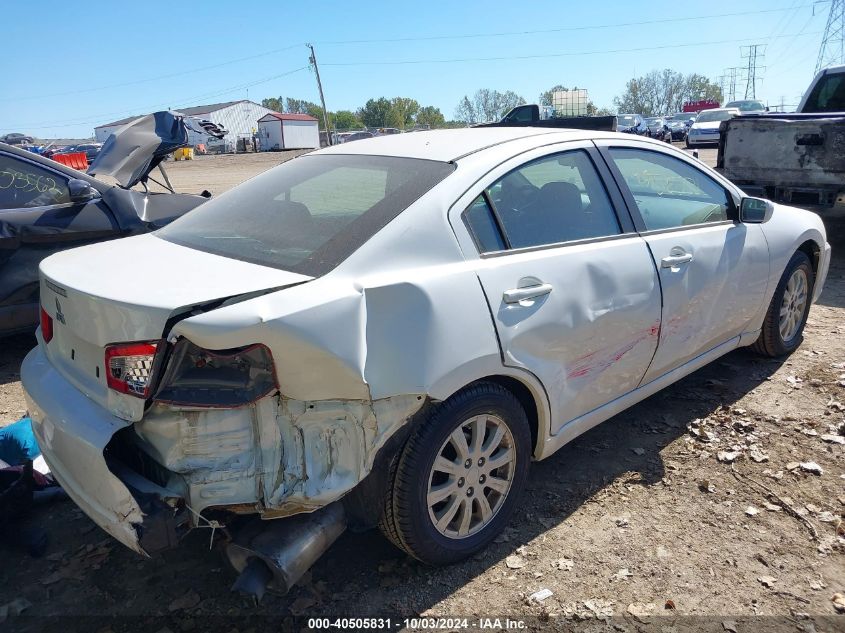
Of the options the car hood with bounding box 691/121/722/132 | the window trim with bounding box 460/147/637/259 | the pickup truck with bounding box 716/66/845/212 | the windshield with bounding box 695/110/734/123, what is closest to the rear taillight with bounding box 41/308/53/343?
A: the window trim with bounding box 460/147/637/259

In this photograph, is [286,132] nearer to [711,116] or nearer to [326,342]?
[711,116]

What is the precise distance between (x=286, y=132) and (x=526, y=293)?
72860 mm

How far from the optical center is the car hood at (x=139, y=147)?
6.14m

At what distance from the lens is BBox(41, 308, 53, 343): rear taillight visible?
2.73 metres

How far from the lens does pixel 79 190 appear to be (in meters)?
5.25

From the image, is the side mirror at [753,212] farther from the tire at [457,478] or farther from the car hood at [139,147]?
the car hood at [139,147]

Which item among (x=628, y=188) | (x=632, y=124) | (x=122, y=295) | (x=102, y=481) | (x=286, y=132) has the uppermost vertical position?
(x=286, y=132)

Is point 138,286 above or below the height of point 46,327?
above

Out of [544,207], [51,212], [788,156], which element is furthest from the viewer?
[788,156]

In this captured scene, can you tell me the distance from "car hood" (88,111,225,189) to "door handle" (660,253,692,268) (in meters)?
4.88

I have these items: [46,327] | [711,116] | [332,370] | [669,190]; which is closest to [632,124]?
[711,116]

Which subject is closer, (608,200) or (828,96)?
(608,200)

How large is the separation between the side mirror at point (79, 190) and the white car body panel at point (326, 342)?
264 cm

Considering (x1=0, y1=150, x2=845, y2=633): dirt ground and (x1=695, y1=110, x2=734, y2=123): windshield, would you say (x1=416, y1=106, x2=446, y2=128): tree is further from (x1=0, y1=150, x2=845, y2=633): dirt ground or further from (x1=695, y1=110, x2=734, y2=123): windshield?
(x1=0, y1=150, x2=845, y2=633): dirt ground
